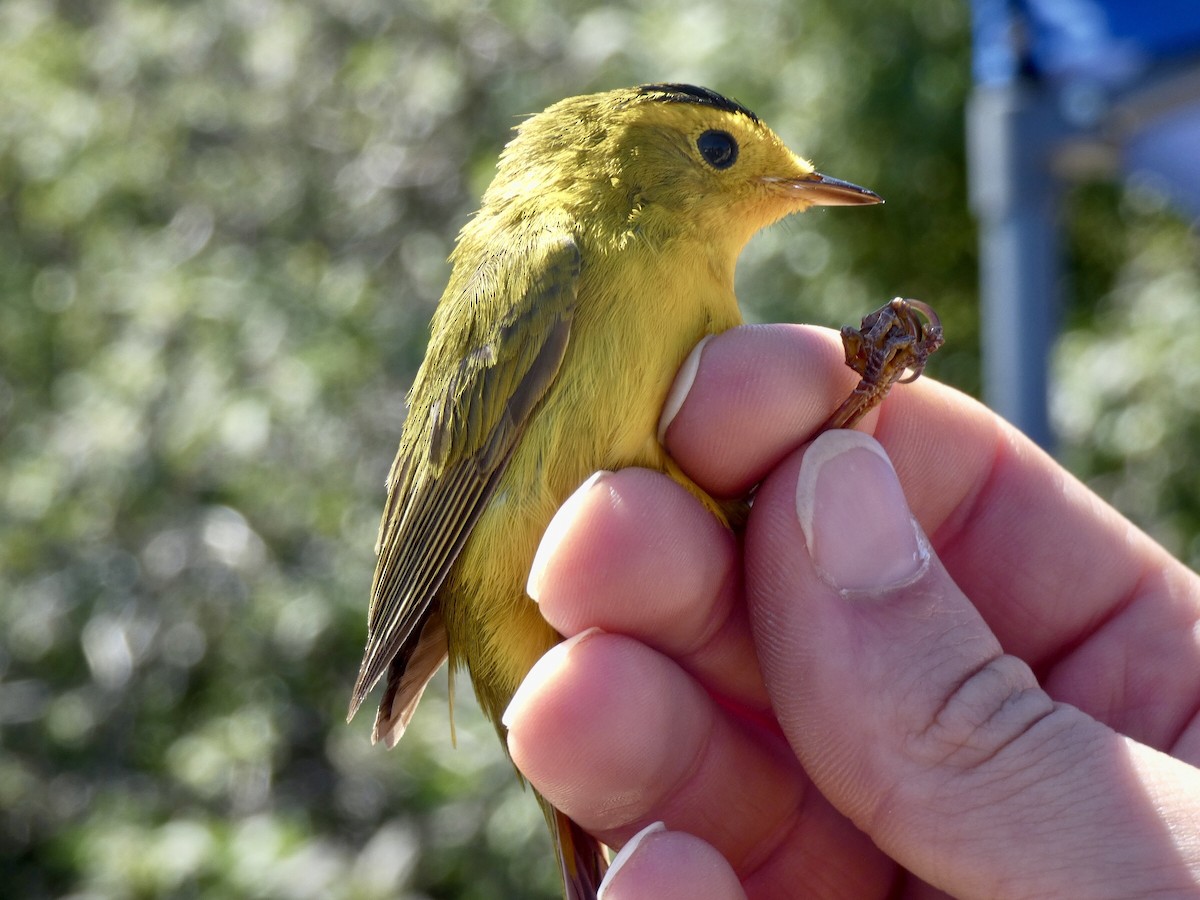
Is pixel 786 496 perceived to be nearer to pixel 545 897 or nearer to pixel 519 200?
pixel 519 200

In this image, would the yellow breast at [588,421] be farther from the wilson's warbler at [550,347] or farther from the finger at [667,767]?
the finger at [667,767]

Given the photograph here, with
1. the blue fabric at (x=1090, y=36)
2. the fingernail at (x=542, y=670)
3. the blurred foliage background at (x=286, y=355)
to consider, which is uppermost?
the blue fabric at (x=1090, y=36)

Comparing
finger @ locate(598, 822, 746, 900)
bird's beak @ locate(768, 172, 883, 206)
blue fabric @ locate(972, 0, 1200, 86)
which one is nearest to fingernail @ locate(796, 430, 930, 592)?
finger @ locate(598, 822, 746, 900)

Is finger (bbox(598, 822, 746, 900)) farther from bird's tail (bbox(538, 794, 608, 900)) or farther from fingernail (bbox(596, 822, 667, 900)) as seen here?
bird's tail (bbox(538, 794, 608, 900))

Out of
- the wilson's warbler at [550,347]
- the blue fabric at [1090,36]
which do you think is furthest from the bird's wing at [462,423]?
the blue fabric at [1090,36]

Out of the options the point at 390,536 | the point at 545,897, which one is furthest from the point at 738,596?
the point at 545,897
